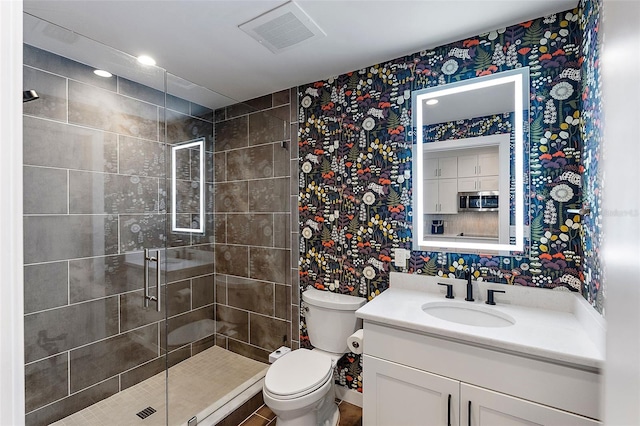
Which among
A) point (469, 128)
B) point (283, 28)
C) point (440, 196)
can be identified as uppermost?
point (283, 28)

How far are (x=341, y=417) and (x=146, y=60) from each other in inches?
111

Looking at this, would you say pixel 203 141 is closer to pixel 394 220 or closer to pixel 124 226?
pixel 124 226

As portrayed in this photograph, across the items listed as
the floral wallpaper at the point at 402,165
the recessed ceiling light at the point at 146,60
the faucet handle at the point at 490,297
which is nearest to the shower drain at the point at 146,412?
the floral wallpaper at the point at 402,165

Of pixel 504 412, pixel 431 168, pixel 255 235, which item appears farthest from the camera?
pixel 255 235

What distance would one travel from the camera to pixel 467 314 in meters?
1.63

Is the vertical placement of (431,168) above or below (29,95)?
below

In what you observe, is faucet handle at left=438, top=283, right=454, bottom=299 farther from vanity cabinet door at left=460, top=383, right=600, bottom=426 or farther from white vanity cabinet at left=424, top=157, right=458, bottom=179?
white vanity cabinet at left=424, top=157, right=458, bottom=179

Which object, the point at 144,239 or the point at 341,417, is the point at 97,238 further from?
the point at 341,417

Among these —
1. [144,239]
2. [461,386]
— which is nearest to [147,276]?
[144,239]

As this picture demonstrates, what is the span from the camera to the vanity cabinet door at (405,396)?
51.8 inches

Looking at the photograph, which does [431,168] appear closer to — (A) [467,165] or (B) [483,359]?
(A) [467,165]

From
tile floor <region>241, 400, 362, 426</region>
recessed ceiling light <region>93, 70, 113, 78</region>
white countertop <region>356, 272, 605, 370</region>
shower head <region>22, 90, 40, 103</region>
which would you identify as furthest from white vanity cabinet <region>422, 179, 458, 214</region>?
shower head <region>22, 90, 40, 103</region>

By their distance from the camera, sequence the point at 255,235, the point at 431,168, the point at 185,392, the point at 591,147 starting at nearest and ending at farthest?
1. the point at 591,147
2. the point at 431,168
3. the point at 185,392
4. the point at 255,235

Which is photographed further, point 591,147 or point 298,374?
point 298,374
